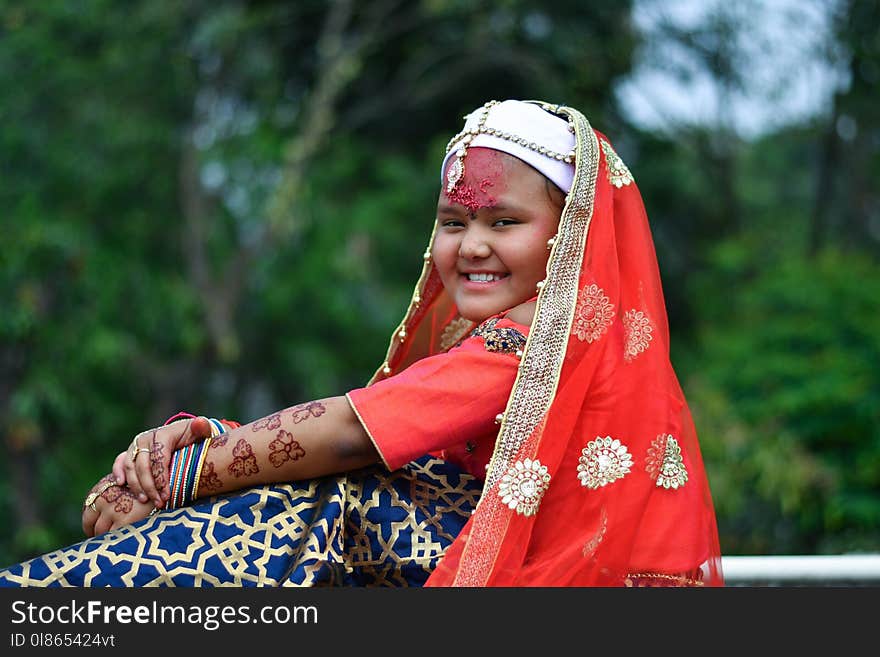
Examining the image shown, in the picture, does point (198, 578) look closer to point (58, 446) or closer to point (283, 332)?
point (58, 446)

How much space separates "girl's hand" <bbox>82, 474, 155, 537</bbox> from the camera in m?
1.72

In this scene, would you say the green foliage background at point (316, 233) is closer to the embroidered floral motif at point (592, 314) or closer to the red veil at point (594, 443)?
the red veil at point (594, 443)

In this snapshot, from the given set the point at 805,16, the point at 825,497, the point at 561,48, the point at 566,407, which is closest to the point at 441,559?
the point at 566,407

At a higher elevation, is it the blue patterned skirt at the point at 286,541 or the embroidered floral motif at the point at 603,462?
the embroidered floral motif at the point at 603,462

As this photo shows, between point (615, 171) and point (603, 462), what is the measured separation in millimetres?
579

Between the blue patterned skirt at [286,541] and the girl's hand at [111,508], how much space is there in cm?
7

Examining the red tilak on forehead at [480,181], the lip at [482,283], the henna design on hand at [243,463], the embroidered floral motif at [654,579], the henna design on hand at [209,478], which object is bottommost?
the embroidered floral motif at [654,579]

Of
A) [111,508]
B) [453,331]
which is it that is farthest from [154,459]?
[453,331]

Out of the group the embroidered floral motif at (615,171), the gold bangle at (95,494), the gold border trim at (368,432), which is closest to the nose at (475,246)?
the embroidered floral motif at (615,171)

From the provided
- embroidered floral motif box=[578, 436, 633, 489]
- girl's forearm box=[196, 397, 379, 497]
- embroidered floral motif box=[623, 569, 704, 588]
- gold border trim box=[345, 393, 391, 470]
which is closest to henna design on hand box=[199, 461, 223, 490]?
girl's forearm box=[196, 397, 379, 497]

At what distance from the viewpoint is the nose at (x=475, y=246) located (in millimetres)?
1877

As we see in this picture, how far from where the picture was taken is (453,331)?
87.0 inches

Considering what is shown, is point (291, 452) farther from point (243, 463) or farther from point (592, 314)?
point (592, 314)

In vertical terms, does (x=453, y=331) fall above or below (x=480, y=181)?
below
